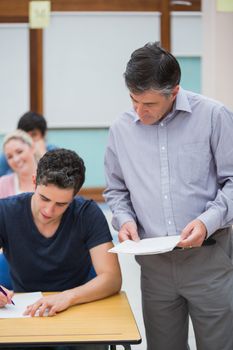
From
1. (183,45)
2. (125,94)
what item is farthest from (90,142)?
(183,45)

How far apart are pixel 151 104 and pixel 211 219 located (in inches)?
17.5

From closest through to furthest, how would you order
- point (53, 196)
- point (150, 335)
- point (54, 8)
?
point (53, 196)
point (150, 335)
point (54, 8)

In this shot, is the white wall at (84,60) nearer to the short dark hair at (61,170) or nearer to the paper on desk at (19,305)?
the short dark hair at (61,170)

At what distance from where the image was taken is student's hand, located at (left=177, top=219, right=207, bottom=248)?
2168 millimetres

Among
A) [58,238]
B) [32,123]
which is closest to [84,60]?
[32,123]

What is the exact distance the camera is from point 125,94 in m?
8.11

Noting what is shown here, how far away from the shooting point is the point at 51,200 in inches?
94.0

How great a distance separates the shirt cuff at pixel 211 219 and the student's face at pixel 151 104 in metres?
0.38

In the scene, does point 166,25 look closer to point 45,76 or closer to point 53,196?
point 45,76

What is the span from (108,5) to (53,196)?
602 centimetres

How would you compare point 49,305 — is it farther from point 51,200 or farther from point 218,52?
point 218,52

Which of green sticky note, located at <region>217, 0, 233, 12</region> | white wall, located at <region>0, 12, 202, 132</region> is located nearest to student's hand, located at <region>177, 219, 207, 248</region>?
green sticky note, located at <region>217, 0, 233, 12</region>

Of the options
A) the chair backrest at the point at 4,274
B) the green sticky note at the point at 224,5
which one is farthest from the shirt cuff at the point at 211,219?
the green sticky note at the point at 224,5

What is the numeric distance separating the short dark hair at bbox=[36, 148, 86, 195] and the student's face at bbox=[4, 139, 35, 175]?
1841 mm
